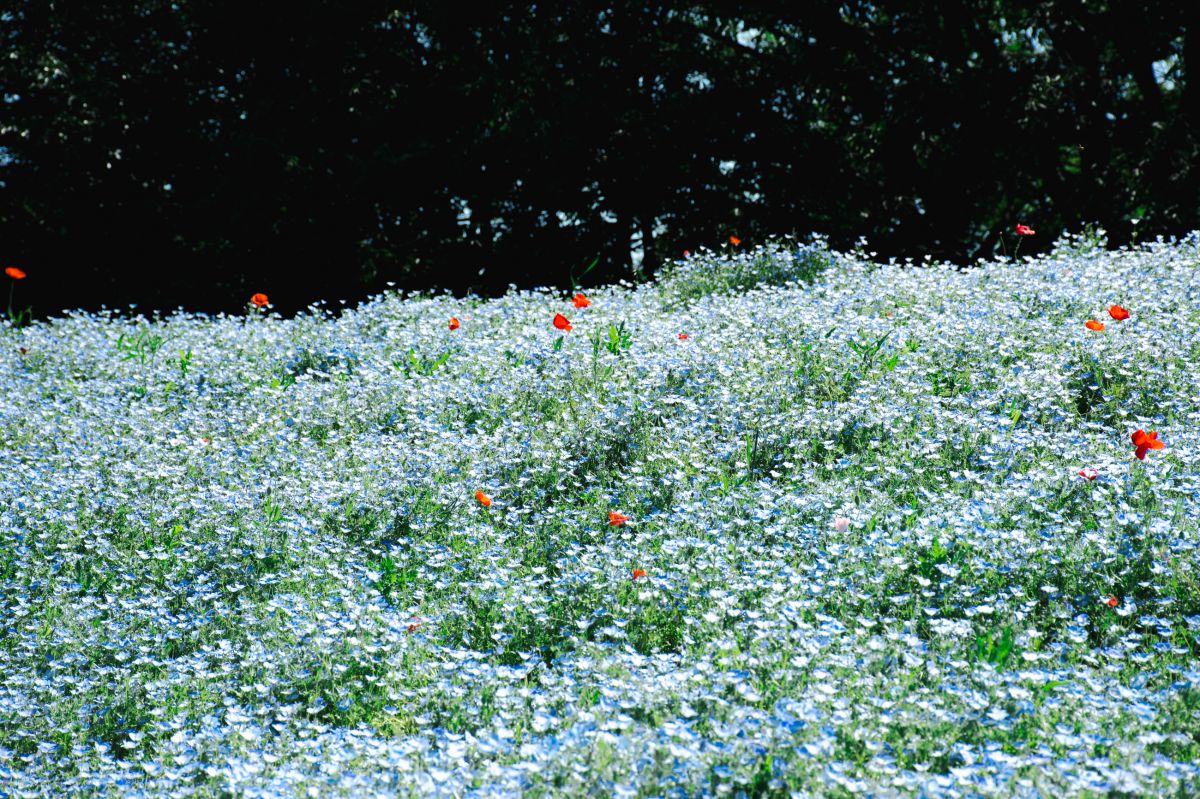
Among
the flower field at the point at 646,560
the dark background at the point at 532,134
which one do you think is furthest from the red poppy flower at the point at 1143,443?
the dark background at the point at 532,134

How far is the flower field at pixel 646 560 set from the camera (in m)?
3.35

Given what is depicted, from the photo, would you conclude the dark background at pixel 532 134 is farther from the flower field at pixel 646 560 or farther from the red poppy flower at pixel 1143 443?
the red poppy flower at pixel 1143 443

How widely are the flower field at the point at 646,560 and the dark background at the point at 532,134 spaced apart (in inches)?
258

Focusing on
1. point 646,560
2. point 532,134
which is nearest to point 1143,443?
point 646,560

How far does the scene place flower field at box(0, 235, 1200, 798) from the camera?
335cm

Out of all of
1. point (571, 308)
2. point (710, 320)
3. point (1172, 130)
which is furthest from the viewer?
point (1172, 130)

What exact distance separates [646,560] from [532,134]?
33.2 ft

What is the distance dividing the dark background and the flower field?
656 centimetres

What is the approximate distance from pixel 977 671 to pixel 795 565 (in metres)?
1.05

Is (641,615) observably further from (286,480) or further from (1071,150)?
(1071,150)

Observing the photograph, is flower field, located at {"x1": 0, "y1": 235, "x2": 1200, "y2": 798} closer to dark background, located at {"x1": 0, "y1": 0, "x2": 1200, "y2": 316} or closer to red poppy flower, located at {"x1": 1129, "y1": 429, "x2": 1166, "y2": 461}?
red poppy flower, located at {"x1": 1129, "y1": 429, "x2": 1166, "y2": 461}

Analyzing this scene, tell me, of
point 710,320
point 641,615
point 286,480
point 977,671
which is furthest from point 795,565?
point 710,320

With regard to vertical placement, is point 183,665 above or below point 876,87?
below

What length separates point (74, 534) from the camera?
5.53m
